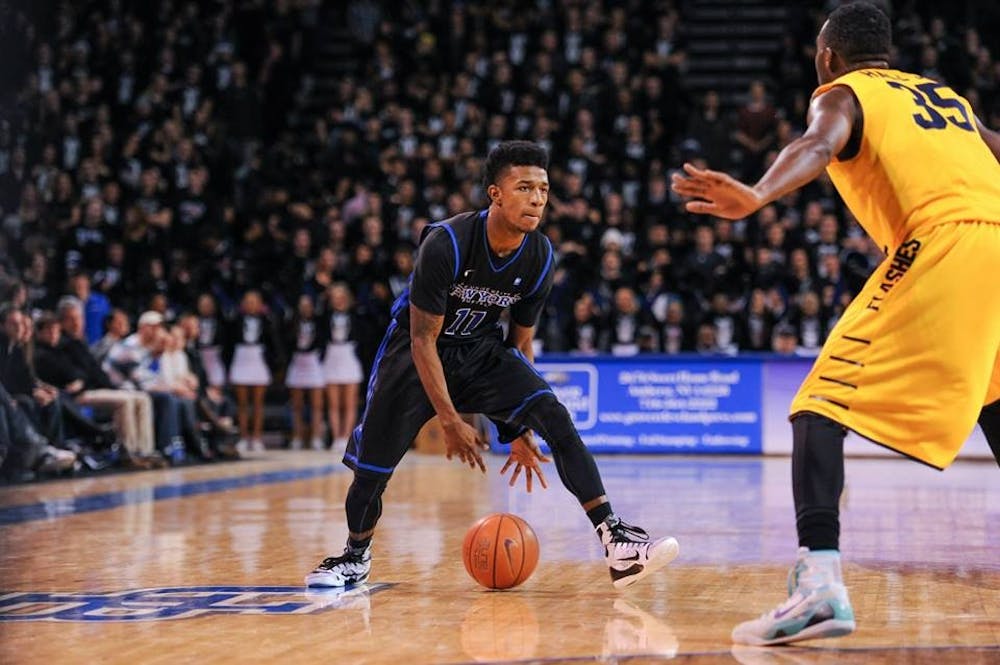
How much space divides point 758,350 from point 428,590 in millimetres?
10795

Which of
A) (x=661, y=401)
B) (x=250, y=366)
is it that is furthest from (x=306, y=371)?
(x=661, y=401)

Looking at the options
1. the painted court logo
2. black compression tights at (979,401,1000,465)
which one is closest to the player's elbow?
black compression tights at (979,401,1000,465)

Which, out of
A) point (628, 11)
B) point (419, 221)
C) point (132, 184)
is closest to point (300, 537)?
point (419, 221)

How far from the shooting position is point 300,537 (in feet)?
25.5

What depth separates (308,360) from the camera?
56.5 ft

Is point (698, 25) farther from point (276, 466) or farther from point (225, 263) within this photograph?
point (276, 466)

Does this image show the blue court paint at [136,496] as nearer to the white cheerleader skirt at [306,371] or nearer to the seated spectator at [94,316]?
the white cheerleader skirt at [306,371]

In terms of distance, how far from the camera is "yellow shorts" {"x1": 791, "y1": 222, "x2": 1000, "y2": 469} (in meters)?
4.38

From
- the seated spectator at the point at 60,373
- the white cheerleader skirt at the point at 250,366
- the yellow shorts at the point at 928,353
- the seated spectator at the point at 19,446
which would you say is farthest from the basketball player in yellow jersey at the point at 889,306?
the white cheerleader skirt at the point at 250,366

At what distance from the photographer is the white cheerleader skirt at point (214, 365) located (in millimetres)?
17422

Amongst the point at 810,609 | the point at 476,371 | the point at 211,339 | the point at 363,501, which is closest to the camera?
the point at 810,609

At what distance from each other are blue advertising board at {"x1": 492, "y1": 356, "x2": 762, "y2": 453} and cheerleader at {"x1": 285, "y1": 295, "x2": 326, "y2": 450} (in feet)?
10.4

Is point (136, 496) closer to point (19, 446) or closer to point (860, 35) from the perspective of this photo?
point (19, 446)

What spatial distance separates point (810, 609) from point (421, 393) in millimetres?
2190
